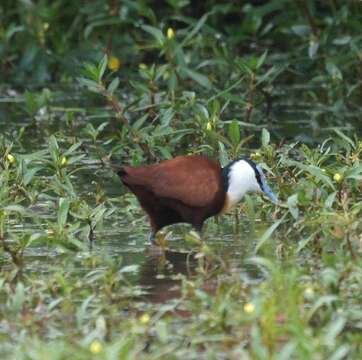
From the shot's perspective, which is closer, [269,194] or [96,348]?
[96,348]

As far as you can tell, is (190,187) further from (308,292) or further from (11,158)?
(308,292)

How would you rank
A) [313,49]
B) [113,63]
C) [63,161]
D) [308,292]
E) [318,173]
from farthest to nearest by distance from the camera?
[113,63] → [313,49] → [63,161] → [318,173] → [308,292]

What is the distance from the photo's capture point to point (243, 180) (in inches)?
351

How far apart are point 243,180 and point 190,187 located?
1.16ft

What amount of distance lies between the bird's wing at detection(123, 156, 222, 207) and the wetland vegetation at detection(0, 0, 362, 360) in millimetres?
269

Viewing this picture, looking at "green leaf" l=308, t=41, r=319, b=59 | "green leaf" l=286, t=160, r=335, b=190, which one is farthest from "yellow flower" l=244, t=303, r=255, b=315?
"green leaf" l=308, t=41, r=319, b=59

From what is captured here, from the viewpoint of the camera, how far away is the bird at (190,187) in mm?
8672

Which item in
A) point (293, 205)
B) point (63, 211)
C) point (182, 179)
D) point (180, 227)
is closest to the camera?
point (293, 205)

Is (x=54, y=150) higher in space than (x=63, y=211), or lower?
higher

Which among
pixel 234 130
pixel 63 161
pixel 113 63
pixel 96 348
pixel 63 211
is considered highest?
pixel 113 63

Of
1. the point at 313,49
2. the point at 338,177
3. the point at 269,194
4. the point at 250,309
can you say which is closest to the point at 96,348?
the point at 250,309

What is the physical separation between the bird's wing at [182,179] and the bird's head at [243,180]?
68mm

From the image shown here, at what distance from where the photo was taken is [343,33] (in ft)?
44.1

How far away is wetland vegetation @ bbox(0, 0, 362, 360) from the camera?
21.5ft
